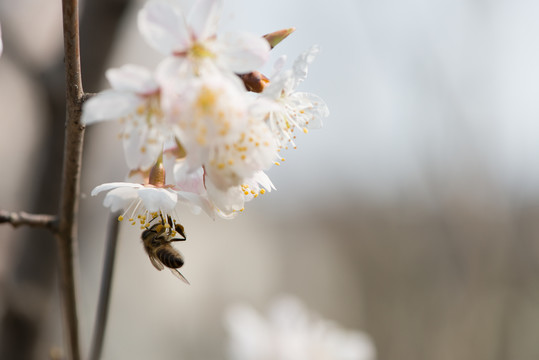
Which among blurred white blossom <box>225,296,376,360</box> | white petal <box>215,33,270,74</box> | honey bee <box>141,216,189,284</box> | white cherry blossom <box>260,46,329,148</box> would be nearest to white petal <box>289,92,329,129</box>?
white cherry blossom <box>260,46,329,148</box>

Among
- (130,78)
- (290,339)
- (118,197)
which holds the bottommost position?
(290,339)

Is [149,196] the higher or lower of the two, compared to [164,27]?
lower

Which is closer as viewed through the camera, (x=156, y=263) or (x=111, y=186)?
(x=111, y=186)

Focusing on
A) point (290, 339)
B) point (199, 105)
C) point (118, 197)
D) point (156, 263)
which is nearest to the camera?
point (199, 105)

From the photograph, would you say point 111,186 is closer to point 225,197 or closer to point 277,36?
point 225,197

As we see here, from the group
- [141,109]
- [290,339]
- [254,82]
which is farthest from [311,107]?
[290,339]

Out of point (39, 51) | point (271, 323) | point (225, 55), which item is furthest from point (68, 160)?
point (271, 323)
